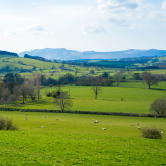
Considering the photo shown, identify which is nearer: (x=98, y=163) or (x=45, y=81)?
(x=98, y=163)

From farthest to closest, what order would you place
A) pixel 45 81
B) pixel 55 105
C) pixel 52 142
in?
pixel 45 81 → pixel 55 105 → pixel 52 142

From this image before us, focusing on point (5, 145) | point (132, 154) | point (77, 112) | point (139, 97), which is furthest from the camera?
point (139, 97)

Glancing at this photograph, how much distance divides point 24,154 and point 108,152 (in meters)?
6.79

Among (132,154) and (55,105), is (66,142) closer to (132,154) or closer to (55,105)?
(132,154)

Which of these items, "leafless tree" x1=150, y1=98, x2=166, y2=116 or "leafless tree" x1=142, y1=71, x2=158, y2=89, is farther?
"leafless tree" x1=142, y1=71, x2=158, y2=89

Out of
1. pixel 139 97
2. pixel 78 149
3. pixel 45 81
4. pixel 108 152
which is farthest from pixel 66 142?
pixel 45 81

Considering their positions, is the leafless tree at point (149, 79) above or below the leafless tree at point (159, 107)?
above

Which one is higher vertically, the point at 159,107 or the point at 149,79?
the point at 149,79

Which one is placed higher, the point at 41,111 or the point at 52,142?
the point at 52,142

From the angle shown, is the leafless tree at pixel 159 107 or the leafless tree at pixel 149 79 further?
the leafless tree at pixel 149 79

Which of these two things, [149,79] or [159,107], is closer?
[159,107]

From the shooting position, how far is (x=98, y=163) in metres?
15.7

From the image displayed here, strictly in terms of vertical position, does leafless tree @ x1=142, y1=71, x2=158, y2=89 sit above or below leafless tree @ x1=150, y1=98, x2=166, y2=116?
above

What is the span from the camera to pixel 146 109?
74188 millimetres
